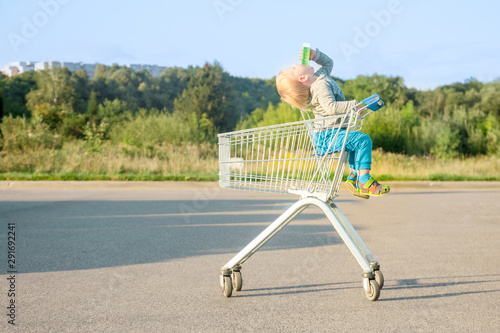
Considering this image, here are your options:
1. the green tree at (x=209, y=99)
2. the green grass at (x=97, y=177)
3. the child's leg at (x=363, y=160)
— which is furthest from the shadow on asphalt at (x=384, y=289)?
the green tree at (x=209, y=99)

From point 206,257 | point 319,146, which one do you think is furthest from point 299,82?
point 206,257

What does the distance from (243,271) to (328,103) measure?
1993 millimetres

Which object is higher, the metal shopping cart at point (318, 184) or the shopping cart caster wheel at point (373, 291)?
the metal shopping cart at point (318, 184)

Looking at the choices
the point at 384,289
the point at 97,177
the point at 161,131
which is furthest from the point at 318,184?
the point at 161,131

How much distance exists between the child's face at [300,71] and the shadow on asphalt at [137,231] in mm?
2550

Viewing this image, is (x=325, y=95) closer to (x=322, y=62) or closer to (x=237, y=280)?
(x=322, y=62)

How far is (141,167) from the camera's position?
1670 cm

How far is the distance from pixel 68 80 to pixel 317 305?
163ft

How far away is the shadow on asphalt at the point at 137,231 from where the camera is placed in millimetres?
5446

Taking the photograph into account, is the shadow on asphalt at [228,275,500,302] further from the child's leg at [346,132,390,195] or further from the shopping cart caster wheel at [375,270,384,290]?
the child's leg at [346,132,390,195]

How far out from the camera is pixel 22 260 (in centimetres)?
523

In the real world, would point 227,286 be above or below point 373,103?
below

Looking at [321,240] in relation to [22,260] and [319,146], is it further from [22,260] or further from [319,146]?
[22,260]

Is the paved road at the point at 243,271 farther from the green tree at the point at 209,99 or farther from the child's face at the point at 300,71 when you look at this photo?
the green tree at the point at 209,99
